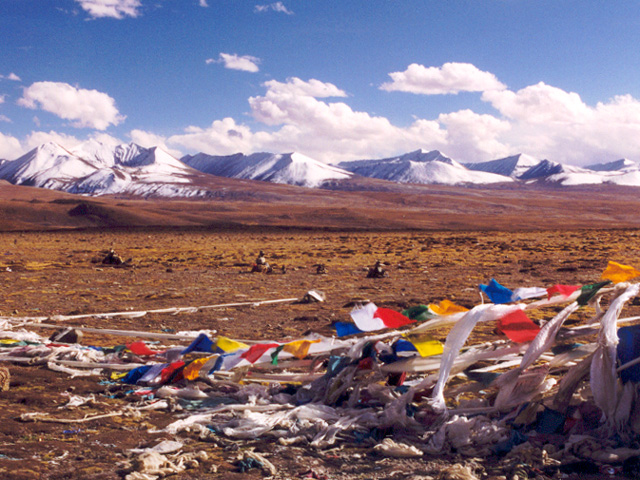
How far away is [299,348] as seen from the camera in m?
3.99

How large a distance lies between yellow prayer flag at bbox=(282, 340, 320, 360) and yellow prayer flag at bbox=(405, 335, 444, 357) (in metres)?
0.71

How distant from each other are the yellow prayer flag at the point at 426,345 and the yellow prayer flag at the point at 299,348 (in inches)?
28.0

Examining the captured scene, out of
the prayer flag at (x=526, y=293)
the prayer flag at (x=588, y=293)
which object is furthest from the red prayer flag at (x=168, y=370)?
the prayer flag at (x=588, y=293)

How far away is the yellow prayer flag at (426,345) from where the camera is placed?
3.60m

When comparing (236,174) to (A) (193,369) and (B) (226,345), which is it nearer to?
(B) (226,345)

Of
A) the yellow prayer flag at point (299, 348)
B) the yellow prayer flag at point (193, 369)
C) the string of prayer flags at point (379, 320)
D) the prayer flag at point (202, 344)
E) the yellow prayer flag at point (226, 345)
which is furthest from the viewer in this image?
the prayer flag at point (202, 344)

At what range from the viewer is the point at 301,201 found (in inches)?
3442

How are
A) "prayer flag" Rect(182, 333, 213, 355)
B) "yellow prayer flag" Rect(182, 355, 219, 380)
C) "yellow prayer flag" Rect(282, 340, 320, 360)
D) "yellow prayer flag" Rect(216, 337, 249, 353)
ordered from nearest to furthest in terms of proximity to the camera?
"yellow prayer flag" Rect(282, 340, 320, 360) → "yellow prayer flag" Rect(182, 355, 219, 380) → "yellow prayer flag" Rect(216, 337, 249, 353) → "prayer flag" Rect(182, 333, 213, 355)

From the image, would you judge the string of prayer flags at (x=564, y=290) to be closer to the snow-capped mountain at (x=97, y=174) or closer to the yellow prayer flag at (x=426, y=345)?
the yellow prayer flag at (x=426, y=345)

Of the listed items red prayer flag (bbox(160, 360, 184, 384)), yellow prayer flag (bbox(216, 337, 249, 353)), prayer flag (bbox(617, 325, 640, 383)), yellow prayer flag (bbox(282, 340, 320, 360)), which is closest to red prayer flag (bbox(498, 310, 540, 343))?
prayer flag (bbox(617, 325, 640, 383))

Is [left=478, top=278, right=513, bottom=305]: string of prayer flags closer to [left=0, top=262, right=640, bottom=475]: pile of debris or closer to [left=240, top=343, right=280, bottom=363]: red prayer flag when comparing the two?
[left=0, top=262, right=640, bottom=475]: pile of debris

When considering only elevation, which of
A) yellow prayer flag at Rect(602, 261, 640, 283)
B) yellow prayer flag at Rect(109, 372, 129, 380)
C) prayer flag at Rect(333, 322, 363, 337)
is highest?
yellow prayer flag at Rect(602, 261, 640, 283)

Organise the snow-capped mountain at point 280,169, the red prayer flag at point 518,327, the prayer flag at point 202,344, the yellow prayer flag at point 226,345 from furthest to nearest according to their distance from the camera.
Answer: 1. the snow-capped mountain at point 280,169
2. the prayer flag at point 202,344
3. the yellow prayer flag at point 226,345
4. the red prayer flag at point 518,327

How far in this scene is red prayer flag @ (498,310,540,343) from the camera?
11.5ft
